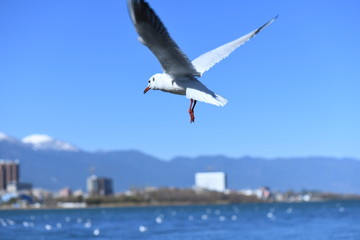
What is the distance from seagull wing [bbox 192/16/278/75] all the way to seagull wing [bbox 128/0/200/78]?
59 cm

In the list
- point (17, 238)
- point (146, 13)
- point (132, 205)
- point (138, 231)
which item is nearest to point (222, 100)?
point (146, 13)

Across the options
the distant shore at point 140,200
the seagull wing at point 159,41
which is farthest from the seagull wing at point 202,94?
the distant shore at point 140,200

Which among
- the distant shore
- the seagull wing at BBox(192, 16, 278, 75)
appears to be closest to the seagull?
the seagull wing at BBox(192, 16, 278, 75)

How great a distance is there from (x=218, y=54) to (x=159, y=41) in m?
1.36

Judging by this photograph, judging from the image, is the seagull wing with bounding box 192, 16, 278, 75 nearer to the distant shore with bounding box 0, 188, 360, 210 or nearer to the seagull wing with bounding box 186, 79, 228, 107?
the seagull wing with bounding box 186, 79, 228, 107

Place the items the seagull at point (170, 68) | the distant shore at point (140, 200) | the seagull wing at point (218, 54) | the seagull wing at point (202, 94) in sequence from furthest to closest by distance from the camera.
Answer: the distant shore at point (140, 200) → the seagull wing at point (218, 54) → the seagull wing at point (202, 94) → the seagull at point (170, 68)

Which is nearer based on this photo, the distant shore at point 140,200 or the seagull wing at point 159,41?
the seagull wing at point 159,41

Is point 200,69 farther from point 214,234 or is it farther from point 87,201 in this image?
point 87,201

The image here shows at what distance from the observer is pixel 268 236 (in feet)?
160

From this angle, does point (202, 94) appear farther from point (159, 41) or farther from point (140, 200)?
point (140, 200)

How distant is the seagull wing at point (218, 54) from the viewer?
1000 centimetres

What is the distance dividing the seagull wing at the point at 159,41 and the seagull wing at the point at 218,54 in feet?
1.94

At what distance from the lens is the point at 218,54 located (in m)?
10.2

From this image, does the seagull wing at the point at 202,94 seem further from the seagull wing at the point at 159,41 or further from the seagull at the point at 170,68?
the seagull wing at the point at 159,41
